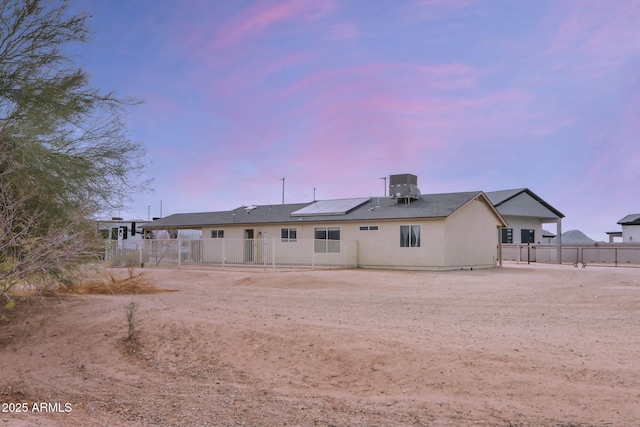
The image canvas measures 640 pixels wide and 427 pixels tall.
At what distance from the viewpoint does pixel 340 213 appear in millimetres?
29203

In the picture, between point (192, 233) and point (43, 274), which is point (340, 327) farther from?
point (192, 233)

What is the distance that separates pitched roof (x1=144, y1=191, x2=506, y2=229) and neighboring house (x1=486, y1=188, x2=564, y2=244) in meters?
13.9

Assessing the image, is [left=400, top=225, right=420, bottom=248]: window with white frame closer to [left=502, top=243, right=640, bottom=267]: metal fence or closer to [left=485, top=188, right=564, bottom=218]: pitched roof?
[left=502, top=243, right=640, bottom=267]: metal fence

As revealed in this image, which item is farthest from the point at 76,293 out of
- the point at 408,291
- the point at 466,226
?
the point at 466,226

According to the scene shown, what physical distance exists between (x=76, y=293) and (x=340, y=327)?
8.70 metres

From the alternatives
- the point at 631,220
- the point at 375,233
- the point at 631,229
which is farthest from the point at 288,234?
the point at 631,220

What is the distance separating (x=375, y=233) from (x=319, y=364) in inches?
769

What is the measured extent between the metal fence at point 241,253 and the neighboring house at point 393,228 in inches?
3.2

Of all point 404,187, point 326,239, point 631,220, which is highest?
point 404,187

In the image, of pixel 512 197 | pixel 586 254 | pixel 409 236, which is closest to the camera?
pixel 409 236

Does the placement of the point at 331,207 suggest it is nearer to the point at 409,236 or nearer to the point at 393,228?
the point at 393,228

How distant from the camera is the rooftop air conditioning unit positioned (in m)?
28.8

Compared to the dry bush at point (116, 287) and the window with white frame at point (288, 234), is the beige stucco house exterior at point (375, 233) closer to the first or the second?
the window with white frame at point (288, 234)

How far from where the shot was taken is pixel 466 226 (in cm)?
2808
